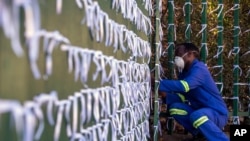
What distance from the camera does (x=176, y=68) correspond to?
5.45 meters

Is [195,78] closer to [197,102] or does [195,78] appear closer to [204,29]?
[197,102]

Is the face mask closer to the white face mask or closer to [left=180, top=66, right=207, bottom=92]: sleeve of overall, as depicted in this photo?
the white face mask

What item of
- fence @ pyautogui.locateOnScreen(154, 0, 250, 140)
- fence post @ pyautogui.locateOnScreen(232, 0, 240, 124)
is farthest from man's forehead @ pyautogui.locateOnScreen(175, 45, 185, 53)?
fence post @ pyautogui.locateOnScreen(232, 0, 240, 124)

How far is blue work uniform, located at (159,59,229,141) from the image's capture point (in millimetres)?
4801

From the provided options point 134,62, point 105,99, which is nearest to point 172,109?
point 134,62

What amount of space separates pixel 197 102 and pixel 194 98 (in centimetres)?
5

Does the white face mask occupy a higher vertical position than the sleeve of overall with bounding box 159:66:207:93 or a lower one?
higher

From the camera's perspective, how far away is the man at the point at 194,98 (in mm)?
4805

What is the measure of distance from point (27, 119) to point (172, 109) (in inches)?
155

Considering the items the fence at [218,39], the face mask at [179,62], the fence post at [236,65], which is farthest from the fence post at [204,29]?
the face mask at [179,62]

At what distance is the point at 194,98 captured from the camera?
16.8 ft

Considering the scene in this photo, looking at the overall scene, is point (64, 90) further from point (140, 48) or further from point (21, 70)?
point (140, 48)

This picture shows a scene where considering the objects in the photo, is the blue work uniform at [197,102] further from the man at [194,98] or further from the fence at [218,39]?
the fence at [218,39]

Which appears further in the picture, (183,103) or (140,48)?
(183,103)
